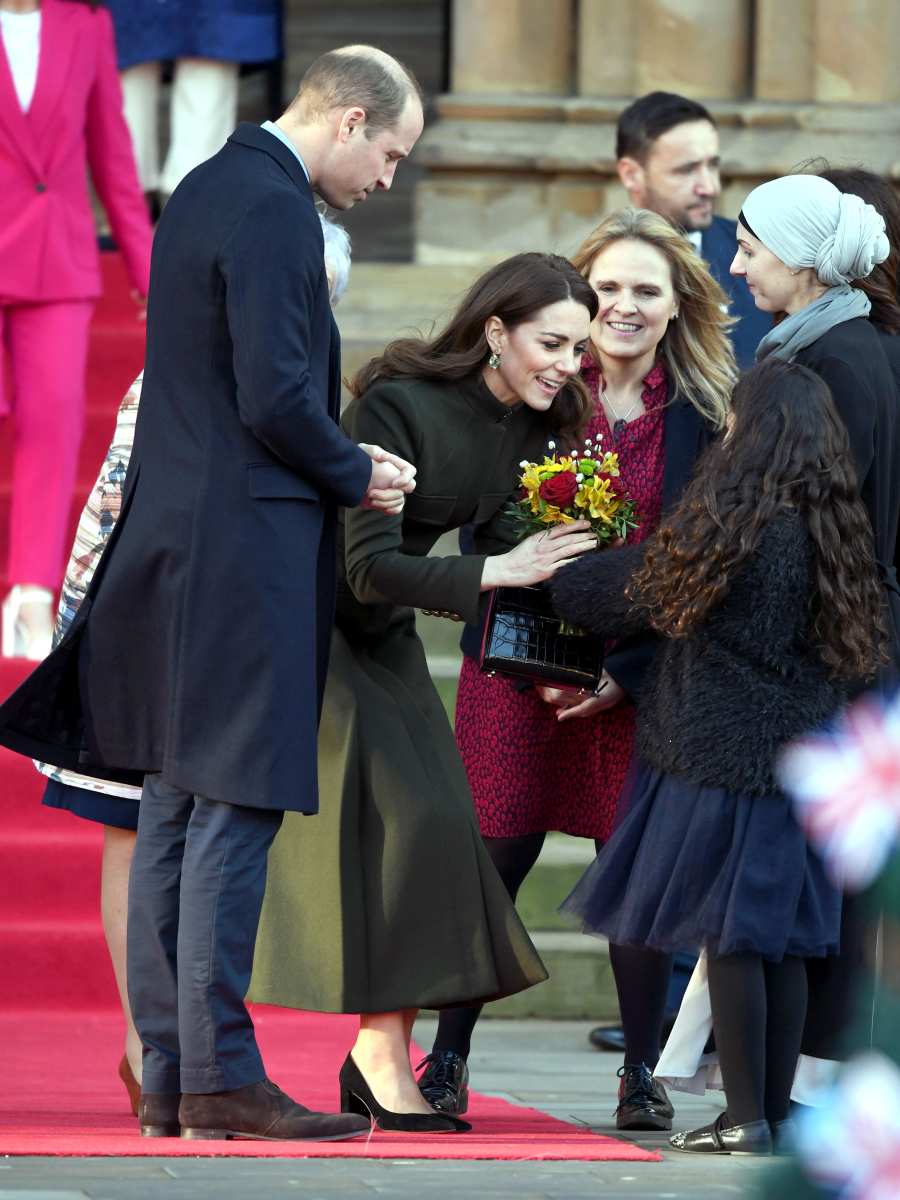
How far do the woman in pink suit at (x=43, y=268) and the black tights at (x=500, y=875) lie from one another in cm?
241

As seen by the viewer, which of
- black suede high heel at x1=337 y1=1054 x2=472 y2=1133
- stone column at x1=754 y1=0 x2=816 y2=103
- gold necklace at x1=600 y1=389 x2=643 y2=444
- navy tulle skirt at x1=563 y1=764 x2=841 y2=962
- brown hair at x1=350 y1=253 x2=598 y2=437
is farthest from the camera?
stone column at x1=754 y1=0 x2=816 y2=103

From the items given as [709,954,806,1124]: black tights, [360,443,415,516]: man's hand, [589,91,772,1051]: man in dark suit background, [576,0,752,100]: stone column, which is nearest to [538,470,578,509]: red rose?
[360,443,415,516]: man's hand

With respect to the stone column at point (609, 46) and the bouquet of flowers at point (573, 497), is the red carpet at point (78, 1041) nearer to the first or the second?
the bouquet of flowers at point (573, 497)

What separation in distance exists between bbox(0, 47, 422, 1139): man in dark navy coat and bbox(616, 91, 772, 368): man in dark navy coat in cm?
235

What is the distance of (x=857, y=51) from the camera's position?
326 inches

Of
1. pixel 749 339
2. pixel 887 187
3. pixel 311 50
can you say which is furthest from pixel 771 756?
pixel 311 50

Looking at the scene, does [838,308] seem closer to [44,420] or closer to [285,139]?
[285,139]

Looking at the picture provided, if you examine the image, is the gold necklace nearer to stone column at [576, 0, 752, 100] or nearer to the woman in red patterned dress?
the woman in red patterned dress

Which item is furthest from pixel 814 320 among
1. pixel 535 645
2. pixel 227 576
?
pixel 227 576

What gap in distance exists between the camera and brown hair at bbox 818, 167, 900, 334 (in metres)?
4.92

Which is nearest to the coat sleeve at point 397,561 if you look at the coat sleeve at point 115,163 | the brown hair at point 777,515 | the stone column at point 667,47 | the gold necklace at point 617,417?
the brown hair at point 777,515

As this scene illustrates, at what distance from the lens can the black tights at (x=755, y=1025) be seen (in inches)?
173

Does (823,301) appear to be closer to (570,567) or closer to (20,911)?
(570,567)

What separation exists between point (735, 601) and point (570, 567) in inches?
16.0
